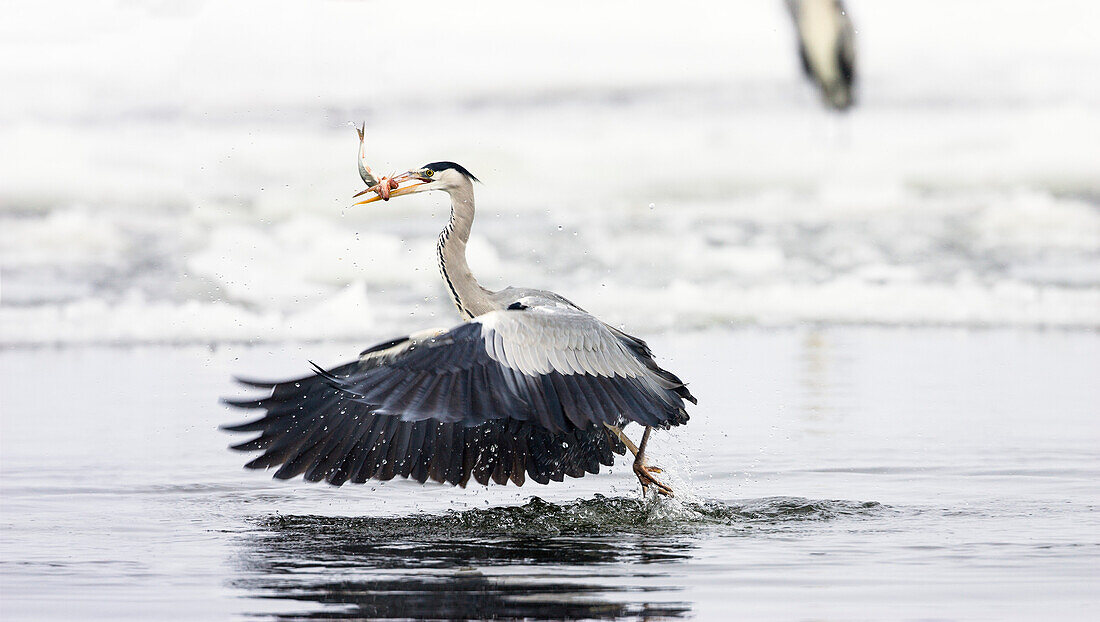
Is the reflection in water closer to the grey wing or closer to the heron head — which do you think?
the grey wing

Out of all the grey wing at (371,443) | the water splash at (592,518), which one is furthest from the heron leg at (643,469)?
the grey wing at (371,443)

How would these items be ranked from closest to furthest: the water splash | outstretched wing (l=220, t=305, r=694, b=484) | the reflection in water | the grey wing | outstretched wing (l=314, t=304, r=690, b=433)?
1. the reflection in water
2. outstretched wing (l=314, t=304, r=690, b=433)
3. outstretched wing (l=220, t=305, r=694, b=484)
4. the water splash
5. the grey wing

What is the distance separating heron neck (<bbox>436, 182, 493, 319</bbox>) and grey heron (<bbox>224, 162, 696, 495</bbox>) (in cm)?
1

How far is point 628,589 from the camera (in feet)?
25.4

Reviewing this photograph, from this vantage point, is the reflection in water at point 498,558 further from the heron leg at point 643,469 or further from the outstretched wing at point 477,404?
the outstretched wing at point 477,404

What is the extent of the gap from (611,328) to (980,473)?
14.4ft

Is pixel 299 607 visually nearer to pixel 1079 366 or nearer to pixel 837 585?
pixel 837 585

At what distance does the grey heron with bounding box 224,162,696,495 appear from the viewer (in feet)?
30.6

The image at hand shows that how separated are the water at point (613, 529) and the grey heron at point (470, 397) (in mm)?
389

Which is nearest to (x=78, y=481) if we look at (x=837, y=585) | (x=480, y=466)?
(x=480, y=466)

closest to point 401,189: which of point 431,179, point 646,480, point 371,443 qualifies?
point 431,179

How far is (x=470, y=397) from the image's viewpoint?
9219mm

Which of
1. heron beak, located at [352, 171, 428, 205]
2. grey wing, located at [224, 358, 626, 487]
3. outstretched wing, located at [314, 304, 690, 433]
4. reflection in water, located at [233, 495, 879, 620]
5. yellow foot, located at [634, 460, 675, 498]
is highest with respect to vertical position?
heron beak, located at [352, 171, 428, 205]

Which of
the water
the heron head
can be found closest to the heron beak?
the heron head
